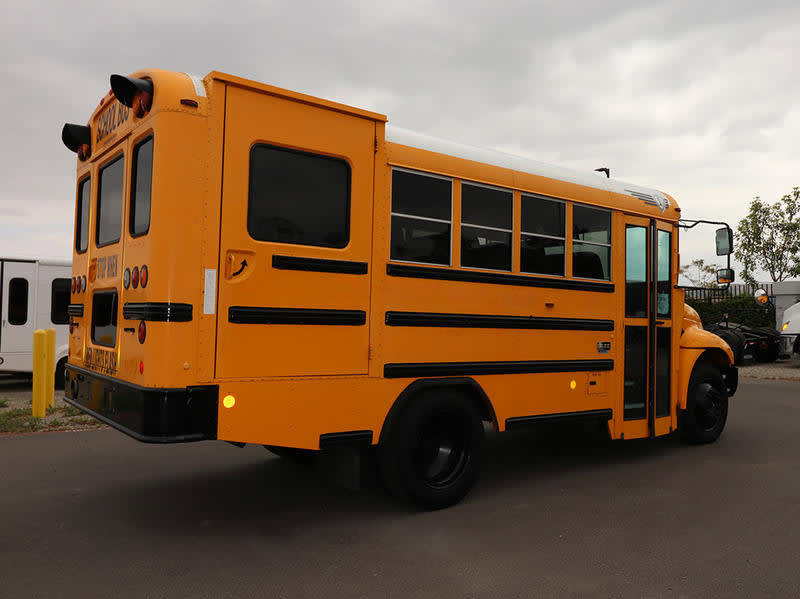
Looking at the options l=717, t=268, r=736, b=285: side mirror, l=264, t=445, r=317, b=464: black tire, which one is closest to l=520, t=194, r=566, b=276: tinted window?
l=717, t=268, r=736, b=285: side mirror

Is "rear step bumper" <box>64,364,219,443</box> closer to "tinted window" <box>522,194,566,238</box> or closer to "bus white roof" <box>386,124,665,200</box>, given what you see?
"bus white roof" <box>386,124,665,200</box>

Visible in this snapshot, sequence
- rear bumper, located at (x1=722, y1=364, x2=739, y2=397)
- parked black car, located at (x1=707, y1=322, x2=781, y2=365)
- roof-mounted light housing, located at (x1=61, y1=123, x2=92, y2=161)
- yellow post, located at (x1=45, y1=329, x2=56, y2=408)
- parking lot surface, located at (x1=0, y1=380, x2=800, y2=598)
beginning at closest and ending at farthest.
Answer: parking lot surface, located at (x1=0, y1=380, x2=800, y2=598) → roof-mounted light housing, located at (x1=61, y1=123, x2=92, y2=161) → rear bumper, located at (x1=722, y1=364, x2=739, y2=397) → yellow post, located at (x1=45, y1=329, x2=56, y2=408) → parked black car, located at (x1=707, y1=322, x2=781, y2=365)

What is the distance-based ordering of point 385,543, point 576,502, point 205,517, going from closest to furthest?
point 385,543, point 205,517, point 576,502

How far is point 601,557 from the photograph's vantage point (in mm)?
3736

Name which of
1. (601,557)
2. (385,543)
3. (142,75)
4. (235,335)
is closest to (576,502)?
(601,557)

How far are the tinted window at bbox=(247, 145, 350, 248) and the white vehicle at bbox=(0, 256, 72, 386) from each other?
836 centimetres

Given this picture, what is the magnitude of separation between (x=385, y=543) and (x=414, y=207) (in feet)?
7.32

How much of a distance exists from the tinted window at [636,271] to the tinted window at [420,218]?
89.0 inches

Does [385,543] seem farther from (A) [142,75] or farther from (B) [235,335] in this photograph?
(A) [142,75]

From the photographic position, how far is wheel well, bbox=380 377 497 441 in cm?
430

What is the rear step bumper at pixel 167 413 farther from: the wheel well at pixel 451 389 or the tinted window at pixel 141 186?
the wheel well at pixel 451 389

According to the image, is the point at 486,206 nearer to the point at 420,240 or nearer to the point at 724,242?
the point at 420,240

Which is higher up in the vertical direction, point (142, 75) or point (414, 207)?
point (142, 75)

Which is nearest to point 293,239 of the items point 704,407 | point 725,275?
point 725,275
